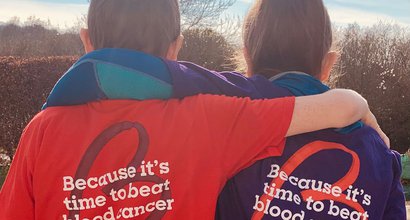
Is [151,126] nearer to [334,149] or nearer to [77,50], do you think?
[334,149]

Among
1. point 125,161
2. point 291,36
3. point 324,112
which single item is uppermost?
point 291,36

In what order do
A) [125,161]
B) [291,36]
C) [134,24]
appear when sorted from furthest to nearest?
[291,36], [134,24], [125,161]

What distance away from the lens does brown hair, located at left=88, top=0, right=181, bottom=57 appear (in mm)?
1819

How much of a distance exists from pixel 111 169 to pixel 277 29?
0.77 metres

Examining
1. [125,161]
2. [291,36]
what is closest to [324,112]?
[291,36]

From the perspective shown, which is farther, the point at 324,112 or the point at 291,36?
the point at 291,36

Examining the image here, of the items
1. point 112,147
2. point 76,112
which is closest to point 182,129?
point 112,147

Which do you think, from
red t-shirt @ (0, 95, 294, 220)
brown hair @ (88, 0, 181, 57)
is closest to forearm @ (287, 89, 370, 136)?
red t-shirt @ (0, 95, 294, 220)

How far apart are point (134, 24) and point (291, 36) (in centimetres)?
56

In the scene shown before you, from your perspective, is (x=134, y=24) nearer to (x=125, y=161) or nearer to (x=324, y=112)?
(x=125, y=161)

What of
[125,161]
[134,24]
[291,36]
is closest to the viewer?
[125,161]

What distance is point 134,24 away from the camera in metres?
1.82

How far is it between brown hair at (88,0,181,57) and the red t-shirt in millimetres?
217

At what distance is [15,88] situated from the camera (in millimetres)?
8414
